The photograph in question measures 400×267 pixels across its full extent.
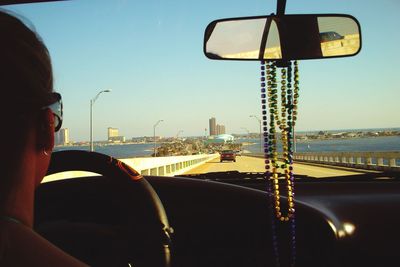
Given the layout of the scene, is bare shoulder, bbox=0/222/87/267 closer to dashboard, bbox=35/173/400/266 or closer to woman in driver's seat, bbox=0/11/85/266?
woman in driver's seat, bbox=0/11/85/266

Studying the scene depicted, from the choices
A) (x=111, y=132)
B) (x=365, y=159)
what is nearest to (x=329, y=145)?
(x=111, y=132)

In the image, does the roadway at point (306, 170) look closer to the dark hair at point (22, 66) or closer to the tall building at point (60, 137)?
the tall building at point (60, 137)

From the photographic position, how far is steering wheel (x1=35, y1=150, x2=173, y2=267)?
5.82 feet

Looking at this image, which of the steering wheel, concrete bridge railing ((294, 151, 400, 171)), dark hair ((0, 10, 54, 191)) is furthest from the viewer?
concrete bridge railing ((294, 151, 400, 171))

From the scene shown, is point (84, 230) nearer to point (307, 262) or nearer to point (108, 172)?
point (108, 172)

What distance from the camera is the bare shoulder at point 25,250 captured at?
952mm

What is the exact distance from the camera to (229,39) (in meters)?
2.83

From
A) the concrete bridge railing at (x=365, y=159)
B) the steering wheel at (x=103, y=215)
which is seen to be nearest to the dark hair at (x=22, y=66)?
the steering wheel at (x=103, y=215)

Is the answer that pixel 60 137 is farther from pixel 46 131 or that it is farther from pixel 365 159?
pixel 365 159

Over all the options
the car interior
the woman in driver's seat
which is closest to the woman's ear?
the woman in driver's seat

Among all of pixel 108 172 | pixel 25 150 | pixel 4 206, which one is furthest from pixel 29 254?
pixel 108 172

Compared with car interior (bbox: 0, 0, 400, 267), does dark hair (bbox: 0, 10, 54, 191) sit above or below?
above

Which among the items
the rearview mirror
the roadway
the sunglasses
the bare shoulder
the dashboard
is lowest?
the roadway

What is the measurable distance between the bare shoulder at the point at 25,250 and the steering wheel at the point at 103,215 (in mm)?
734
